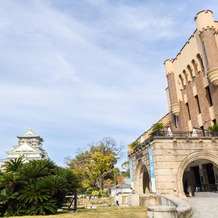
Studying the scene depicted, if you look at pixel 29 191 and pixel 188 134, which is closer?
pixel 29 191

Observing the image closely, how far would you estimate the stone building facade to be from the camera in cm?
1860

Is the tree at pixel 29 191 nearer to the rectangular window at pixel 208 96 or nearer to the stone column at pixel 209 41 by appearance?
the stone column at pixel 209 41

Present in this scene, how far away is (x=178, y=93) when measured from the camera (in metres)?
32.2

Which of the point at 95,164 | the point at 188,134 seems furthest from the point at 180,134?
the point at 95,164

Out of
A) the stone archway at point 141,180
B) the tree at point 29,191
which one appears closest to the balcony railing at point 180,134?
the stone archway at point 141,180

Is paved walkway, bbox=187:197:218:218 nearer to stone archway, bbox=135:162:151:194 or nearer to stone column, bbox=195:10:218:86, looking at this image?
stone archway, bbox=135:162:151:194

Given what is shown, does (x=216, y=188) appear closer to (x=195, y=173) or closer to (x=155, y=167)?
(x=195, y=173)

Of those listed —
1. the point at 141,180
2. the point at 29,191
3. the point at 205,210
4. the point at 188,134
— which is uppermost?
the point at 188,134

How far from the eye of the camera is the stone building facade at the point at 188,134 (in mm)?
18603

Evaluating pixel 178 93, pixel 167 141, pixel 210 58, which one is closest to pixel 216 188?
pixel 167 141

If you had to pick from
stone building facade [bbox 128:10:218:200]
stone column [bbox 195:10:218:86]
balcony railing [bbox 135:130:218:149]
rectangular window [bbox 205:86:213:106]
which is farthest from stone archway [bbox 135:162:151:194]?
stone column [bbox 195:10:218:86]

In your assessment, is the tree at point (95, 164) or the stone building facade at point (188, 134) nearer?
the stone building facade at point (188, 134)

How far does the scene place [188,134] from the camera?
20391 millimetres

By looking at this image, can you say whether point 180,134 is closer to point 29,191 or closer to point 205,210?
point 205,210
